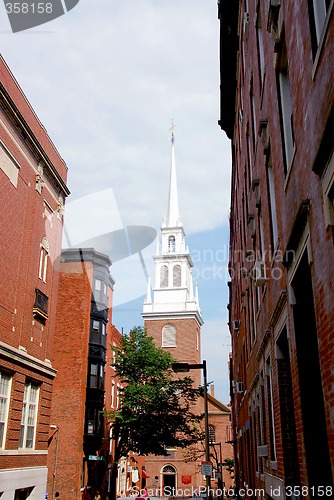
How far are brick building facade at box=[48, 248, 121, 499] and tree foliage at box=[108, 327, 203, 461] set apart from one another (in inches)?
74.8

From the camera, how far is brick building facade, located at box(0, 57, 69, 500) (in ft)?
60.4

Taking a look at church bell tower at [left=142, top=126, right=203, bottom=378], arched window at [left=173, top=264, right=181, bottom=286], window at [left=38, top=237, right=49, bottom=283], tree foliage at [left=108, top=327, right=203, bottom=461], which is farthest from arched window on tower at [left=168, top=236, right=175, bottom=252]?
window at [left=38, top=237, right=49, bottom=283]

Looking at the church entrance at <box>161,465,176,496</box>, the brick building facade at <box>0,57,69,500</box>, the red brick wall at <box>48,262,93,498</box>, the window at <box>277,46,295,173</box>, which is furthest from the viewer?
the church entrance at <box>161,465,176,496</box>

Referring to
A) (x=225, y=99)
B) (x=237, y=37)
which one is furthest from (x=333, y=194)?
(x=225, y=99)

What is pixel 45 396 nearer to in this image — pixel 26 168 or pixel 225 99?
pixel 26 168

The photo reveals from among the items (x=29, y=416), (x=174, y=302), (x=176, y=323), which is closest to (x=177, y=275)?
(x=174, y=302)

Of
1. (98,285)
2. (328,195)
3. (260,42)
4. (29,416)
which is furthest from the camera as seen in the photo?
(98,285)

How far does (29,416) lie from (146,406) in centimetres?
1822

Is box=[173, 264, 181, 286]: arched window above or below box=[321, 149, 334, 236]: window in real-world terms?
above

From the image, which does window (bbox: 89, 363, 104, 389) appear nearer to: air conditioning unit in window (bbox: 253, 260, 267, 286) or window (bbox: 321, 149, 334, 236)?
air conditioning unit in window (bbox: 253, 260, 267, 286)

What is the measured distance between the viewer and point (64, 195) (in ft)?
87.5

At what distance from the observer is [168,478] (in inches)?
2361

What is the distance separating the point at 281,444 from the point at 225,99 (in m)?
16.2

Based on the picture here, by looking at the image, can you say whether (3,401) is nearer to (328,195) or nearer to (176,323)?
(328,195)
